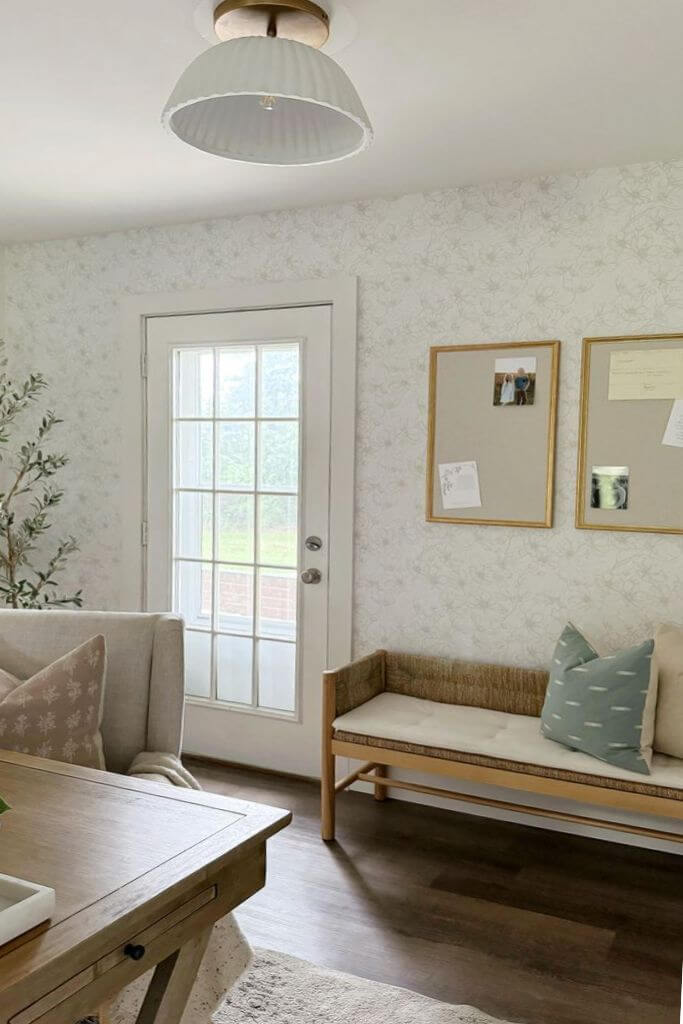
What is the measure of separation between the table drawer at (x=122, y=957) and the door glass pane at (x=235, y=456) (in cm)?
259

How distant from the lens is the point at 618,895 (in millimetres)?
2898

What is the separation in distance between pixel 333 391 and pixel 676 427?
137cm

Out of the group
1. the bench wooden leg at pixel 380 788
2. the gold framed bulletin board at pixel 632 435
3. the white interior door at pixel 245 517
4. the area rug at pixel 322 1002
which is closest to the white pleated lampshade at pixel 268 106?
the gold framed bulletin board at pixel 632 435

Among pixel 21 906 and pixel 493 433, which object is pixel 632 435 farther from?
pixel 21 906

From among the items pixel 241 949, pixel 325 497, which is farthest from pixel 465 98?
pixel 241 949

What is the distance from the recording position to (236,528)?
404 cm

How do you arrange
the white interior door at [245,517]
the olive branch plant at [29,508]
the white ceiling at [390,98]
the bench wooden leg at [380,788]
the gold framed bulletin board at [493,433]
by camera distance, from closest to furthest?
1. the white ceiling at [390,98]
2. the gold framed bulletin board at [493,433]
3. the bench wooden leg at [380,788]
4. the white interior door at [245,517]
5. the olive branch plant at [29,508]

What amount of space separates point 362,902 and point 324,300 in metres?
2.32

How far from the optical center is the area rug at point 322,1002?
2199 mm

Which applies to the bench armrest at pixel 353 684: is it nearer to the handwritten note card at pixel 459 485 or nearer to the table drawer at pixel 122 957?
the handwritten note card at pixel 459 485

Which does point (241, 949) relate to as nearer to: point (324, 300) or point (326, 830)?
point (326, 830)

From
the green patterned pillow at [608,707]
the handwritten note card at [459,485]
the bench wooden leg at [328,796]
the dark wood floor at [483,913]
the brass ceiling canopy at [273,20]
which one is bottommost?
the dark wood floor at [483,913]

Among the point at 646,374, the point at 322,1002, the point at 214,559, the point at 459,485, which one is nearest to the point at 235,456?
the point at 214,559

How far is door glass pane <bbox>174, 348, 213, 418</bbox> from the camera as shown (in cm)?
407
